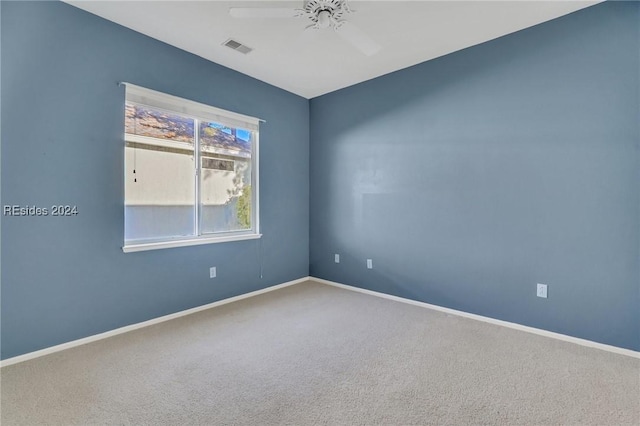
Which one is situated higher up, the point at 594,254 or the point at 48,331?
the point at 594,254

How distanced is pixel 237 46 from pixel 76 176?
6.17 feet

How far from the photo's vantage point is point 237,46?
2.95 meters

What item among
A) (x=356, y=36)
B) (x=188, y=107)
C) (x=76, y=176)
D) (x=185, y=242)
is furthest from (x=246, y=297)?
(x=356, y=36)

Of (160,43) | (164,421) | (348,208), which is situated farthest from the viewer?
(348,208)

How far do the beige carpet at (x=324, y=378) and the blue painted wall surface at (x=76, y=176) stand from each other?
1.09ft

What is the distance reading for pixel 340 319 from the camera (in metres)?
2.96

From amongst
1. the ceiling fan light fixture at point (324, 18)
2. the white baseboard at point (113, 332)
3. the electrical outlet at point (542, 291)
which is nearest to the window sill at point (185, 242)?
the white baseboard at point (113, 332)

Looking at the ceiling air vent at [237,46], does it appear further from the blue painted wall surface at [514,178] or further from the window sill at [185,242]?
the window sill at [185,242]

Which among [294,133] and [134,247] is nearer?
[134,247]

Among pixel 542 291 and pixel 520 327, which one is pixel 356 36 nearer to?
pixel 542 291

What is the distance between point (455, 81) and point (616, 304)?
2.42 m

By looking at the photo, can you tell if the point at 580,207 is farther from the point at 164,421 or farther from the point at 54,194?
the point at 54,194

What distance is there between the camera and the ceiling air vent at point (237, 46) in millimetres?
2875

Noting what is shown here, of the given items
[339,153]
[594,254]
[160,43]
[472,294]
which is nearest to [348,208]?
[339,153]
